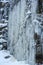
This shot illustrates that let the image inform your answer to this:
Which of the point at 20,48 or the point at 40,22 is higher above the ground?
the point at 40,22

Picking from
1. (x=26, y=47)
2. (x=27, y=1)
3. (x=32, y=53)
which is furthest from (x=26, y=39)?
(x=27, y=1)

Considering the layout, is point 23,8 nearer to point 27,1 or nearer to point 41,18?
point 27,1

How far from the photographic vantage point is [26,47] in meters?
7.23

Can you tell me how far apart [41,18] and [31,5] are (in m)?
0.65

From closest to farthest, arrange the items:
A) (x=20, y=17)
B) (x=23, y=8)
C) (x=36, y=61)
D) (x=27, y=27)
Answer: (x=36, y=61) → (x=27, y=27) → (x=23, y=8) → (x=20, y=17)

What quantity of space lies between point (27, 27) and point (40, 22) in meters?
0.84

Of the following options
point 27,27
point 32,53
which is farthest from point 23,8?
point 32,53

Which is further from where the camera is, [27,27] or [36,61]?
[27,27]

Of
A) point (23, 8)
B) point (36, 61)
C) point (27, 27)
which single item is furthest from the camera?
point (23, 8)

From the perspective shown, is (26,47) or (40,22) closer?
(40,22)

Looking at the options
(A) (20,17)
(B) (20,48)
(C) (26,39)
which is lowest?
(B) (20,48)

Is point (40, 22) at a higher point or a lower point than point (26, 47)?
higher

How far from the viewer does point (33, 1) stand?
6.84 m

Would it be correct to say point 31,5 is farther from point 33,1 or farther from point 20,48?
point 20,48
